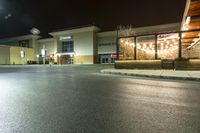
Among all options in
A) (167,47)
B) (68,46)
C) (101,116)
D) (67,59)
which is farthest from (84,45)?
(101,116)

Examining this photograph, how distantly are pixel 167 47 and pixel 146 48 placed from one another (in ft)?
8.01

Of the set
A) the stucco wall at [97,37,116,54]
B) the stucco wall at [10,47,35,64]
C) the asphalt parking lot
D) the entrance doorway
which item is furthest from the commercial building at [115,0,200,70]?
the stucco wall at [10,47,35,64]

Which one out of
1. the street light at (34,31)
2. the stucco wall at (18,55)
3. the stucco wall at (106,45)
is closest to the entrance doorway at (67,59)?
the stucco wall at (106,45)

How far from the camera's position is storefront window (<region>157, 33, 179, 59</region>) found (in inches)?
702

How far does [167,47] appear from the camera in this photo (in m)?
18.2

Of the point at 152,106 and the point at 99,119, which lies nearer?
the point at 99,119

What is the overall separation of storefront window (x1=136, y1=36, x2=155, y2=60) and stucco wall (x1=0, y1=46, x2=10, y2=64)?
2431 inches

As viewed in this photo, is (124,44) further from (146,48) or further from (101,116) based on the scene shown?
(101,116)

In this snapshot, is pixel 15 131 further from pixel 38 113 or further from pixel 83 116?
pixel 83 116

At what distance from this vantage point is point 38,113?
13.2 feet

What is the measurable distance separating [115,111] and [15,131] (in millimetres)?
2246

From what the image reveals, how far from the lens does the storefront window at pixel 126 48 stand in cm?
2031

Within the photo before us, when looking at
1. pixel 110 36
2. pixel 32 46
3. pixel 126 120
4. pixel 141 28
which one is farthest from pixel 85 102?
pixel 32 46

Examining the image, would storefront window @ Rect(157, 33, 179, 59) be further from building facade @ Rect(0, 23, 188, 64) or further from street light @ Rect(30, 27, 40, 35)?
street light @ Rect(30, 27, 40, 35)
